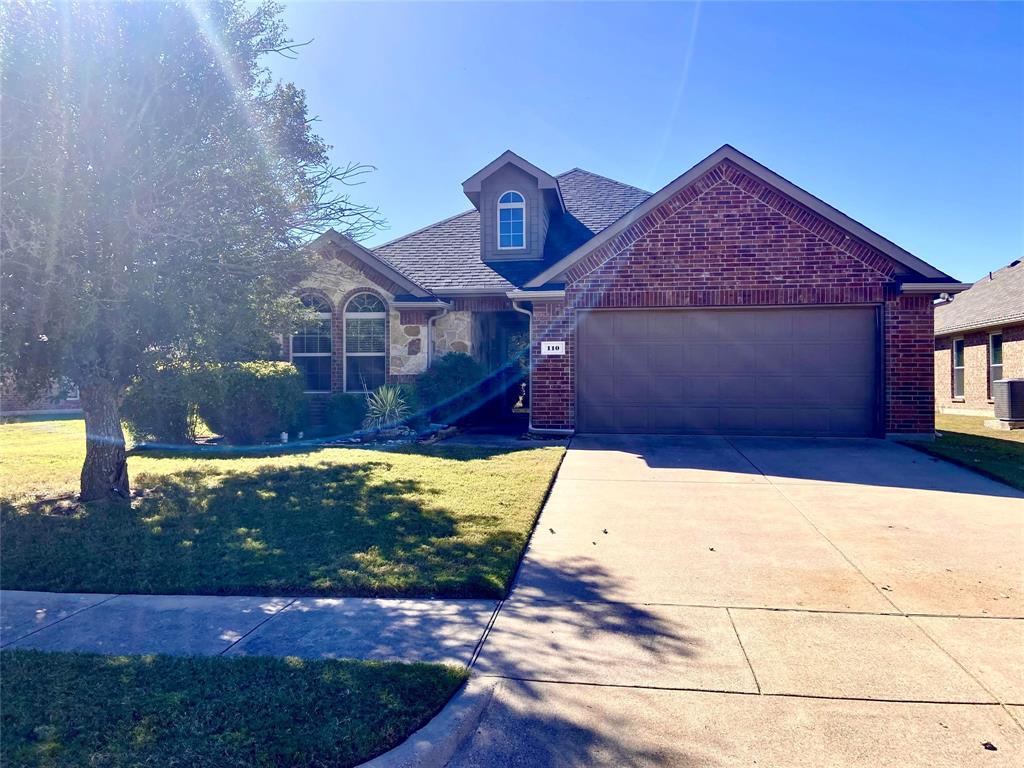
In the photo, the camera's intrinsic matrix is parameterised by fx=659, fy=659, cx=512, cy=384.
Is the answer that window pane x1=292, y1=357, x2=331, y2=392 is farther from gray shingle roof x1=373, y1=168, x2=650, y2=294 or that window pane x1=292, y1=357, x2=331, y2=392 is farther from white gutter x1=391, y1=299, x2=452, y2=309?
gray shingle roof x1=373, y1=168, x2=650, y2=294

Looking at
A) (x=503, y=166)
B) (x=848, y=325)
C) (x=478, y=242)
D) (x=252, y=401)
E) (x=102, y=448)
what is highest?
(x=503, y=166)

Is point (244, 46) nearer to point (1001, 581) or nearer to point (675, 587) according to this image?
point (675, 587)

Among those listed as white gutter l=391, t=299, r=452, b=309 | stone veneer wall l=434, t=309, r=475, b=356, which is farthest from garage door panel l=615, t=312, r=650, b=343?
white gutter l=391, t=299, r=452, b=309

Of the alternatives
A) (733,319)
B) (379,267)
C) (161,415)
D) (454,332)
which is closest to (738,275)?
(733,319)

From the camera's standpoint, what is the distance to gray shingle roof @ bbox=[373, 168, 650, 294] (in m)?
15.6

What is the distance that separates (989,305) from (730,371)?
44.5 feet

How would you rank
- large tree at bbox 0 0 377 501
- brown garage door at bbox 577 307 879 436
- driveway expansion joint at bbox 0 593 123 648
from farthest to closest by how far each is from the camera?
brown garage door at bbox 577 307 879 436 < large tree at bbox 0 0 377 501 < driveway expansion joint at bbox 0 593 123 648

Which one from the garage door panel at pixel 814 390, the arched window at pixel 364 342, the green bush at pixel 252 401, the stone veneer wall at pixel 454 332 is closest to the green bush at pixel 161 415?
the green bush at pixel 252 401

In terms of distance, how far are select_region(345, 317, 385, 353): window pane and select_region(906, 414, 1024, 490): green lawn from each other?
11.0m

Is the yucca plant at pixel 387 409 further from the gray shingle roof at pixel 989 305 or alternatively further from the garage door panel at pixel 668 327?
the gray shingle roof at pixel 989 305

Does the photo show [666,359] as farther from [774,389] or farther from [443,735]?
[443,735]

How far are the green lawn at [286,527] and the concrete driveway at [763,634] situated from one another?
61 cm

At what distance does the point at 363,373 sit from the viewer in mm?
15406

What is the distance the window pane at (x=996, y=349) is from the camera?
19.8 m
